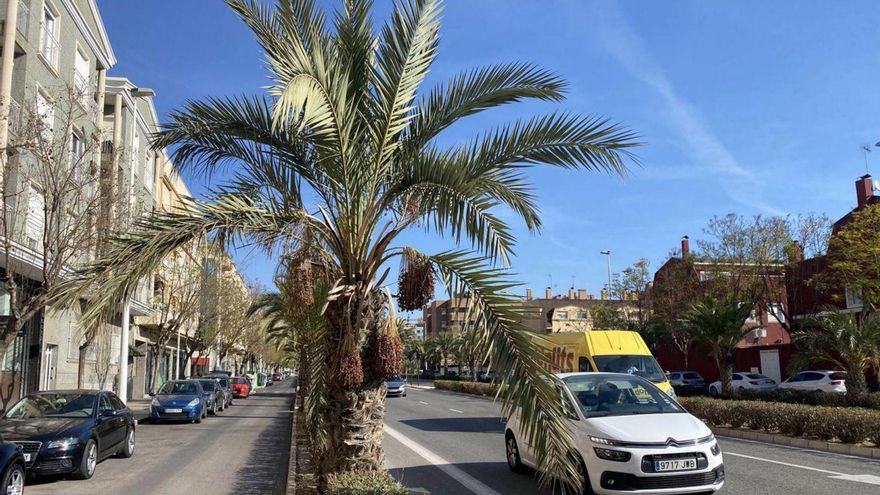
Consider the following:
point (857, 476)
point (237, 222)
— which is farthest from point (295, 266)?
point (857, 476)

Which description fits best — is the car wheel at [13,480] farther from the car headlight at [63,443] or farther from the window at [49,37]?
the window at [49,37]

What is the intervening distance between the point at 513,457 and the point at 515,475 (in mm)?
268

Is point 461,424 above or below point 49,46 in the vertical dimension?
below

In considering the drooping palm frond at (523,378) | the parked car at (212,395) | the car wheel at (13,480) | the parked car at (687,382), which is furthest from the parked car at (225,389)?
the drooping palm frond at (523,378)

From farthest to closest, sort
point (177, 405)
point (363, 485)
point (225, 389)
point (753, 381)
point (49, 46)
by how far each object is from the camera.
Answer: point (753, 381) → point (225, 389) → point (177, 405) → point (49, 46) → point (363, 485)

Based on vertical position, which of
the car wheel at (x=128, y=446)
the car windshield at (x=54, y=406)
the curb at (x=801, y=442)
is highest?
the car windshield at (x=54, y=406)

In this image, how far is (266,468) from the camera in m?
13.3

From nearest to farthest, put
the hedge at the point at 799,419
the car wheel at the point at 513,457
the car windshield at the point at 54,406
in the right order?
the car wheel at the point at 513,457 → the car windshield at the point at 54,406 → the hedge at the point at 799,419

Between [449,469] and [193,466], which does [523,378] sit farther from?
[193,466]

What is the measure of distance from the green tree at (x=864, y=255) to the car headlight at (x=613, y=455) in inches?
855

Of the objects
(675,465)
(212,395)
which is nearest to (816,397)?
(675,465)

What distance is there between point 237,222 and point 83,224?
Result: 37.7 feet

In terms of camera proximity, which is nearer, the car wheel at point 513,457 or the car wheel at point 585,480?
the car wheel at point 585,480

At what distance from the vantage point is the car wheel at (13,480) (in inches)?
329
